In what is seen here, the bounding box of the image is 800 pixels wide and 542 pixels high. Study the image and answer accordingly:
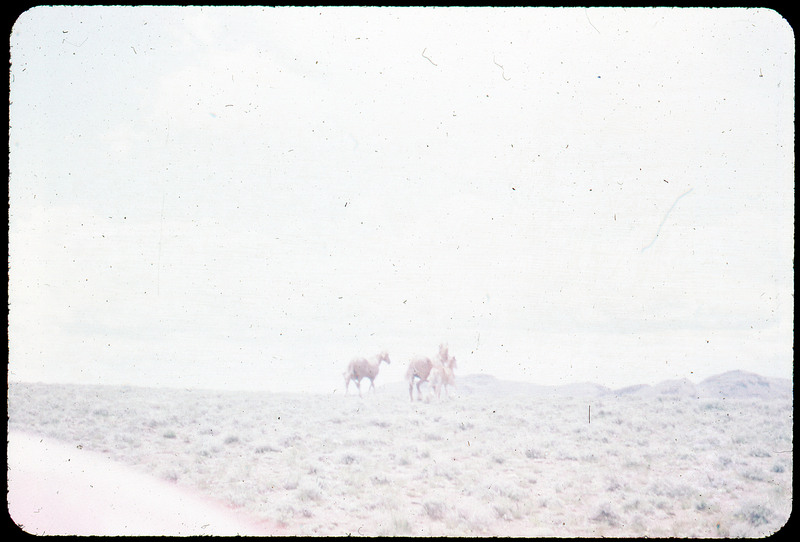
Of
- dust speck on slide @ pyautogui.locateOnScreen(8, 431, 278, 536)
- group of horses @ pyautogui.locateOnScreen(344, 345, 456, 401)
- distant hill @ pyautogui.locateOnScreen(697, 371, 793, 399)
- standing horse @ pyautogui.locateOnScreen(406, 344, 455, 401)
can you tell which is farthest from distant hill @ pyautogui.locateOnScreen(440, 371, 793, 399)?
dust speck on slide @ pyautogui.locateOnScreen(8, 431, 278, 536)

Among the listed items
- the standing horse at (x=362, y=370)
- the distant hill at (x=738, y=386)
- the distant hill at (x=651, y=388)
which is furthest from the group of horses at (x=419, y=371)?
the distant hill at (x=738, y=386)

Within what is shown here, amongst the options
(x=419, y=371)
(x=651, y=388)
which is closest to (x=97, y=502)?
(x=419, y=371)

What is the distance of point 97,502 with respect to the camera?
20.8ft

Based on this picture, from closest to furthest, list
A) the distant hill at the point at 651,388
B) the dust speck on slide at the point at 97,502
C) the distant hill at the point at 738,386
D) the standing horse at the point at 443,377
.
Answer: the dust speck on slide at the point at 97,502
the distant hill at the point at 738,386
the distant hill at the point at 651,388
the standing horse at the point at 443,377

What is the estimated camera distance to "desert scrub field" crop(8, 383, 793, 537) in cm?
614

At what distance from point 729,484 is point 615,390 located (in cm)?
206

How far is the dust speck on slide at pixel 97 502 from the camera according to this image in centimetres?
605

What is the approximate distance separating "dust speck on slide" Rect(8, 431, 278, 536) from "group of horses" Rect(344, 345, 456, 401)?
2.94 meters

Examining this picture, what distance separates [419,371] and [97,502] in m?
5.55

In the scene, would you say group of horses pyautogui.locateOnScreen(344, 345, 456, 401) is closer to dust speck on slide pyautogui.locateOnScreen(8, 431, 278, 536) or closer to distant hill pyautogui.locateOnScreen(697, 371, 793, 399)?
dust speck on slide pyautogui.locateOnScreen(8, 431, 278, 536)

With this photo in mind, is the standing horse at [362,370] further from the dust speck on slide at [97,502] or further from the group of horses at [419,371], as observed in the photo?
the dust speck on slide at [97,502]

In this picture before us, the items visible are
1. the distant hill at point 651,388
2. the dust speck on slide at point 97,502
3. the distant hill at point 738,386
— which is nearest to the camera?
the dust speck on slide at point 97,502

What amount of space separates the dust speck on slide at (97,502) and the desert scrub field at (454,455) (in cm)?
24

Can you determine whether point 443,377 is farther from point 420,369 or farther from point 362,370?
point 362,370
